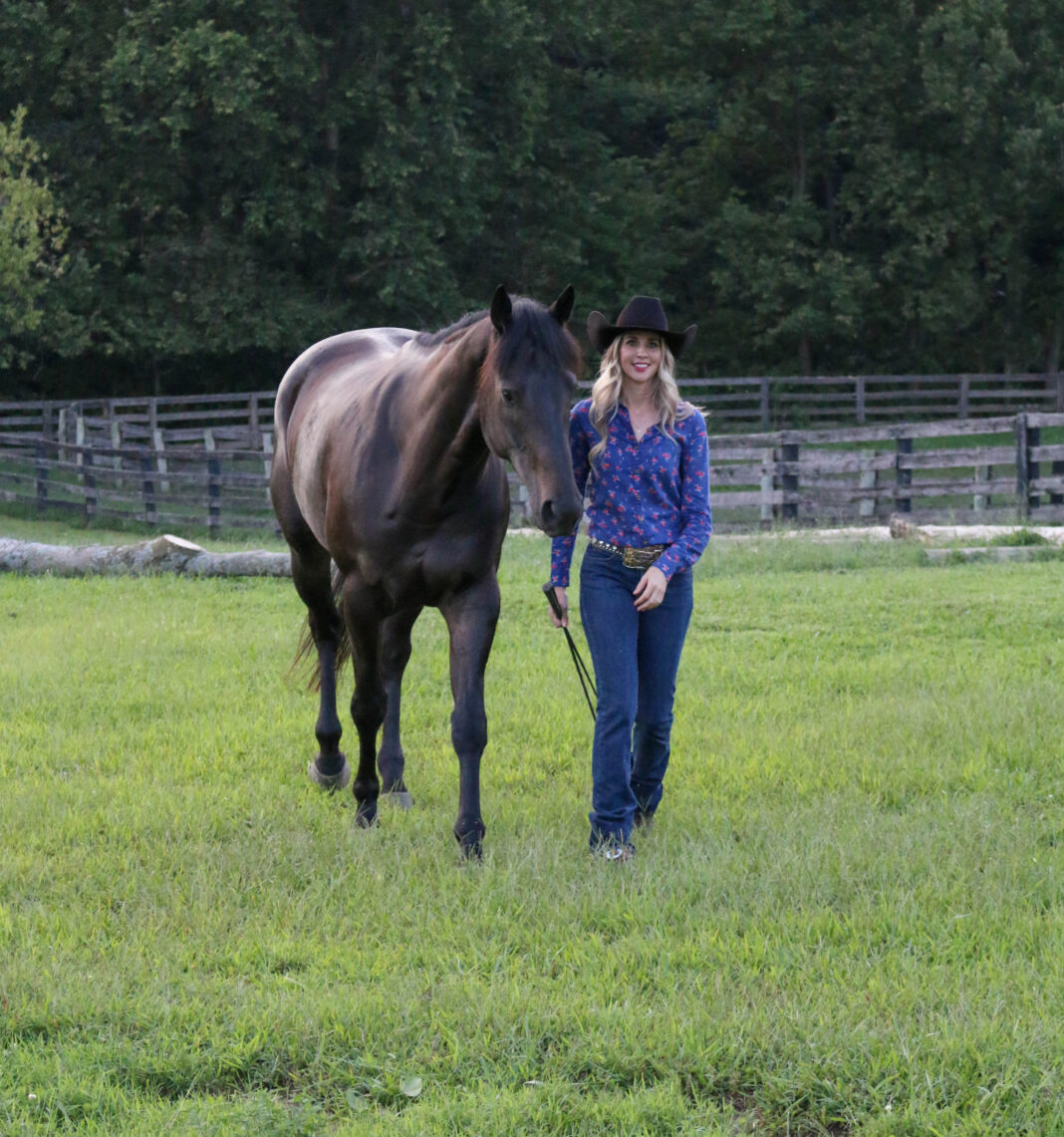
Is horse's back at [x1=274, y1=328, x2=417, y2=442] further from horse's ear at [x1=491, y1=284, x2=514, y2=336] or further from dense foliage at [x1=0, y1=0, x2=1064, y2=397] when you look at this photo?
dense foliage at [x1=0, y1=0, x2=1064, y2=397]

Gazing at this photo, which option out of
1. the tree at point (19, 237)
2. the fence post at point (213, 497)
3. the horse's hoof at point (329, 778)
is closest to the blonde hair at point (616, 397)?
the horse's hoof at point (329, 778)

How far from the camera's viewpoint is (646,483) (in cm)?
507

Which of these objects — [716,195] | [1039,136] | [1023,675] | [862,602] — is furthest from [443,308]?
[1023,675]

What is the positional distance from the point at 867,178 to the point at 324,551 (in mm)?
31327

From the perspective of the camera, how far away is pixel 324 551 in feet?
22.9

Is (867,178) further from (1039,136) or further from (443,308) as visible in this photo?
(443,308)

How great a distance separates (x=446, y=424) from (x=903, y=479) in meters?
13.1

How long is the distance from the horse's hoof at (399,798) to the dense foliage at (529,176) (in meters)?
23.7

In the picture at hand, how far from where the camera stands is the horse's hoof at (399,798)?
19.7 ft

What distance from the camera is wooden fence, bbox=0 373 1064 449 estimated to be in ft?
99.3

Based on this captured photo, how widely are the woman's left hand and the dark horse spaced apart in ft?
1.75

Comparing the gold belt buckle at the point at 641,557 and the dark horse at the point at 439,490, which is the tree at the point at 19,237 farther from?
the gold belt buckle at the point at 641,557

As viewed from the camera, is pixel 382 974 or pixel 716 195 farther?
pixel 716 195

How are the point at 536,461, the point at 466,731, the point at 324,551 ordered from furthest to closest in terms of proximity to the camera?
1. the point at 324,551
2. the point at 466,731
3. the point at 536,461
